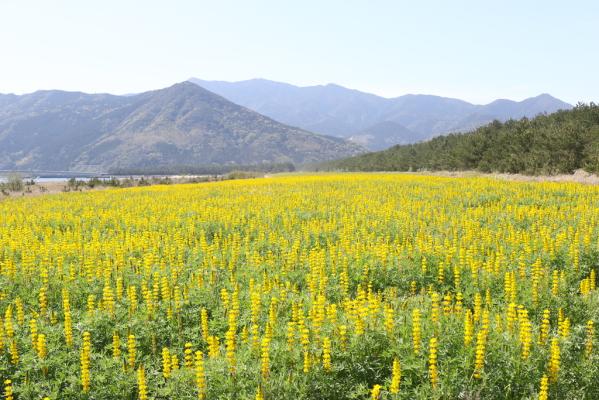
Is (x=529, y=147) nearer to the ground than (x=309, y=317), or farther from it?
farther from it

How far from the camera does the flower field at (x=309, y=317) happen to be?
4836 mm

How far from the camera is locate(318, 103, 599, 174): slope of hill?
118 feet

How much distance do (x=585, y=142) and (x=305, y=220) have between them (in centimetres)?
3054

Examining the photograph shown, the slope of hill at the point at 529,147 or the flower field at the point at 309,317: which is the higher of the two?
the slope of hill at the point at 529,147

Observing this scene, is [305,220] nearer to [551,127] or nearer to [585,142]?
[585,142]

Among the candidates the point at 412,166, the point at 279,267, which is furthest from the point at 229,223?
the point at 412,166

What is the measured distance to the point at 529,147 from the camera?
42.7 meters

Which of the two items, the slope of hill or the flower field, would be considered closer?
the flower field

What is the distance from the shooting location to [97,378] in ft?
16.1

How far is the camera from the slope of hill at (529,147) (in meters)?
35.9

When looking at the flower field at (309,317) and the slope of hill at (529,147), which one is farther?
the slope of hill at (529,147)

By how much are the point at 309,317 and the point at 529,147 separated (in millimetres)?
43125

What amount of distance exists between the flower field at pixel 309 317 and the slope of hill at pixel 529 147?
26.7m

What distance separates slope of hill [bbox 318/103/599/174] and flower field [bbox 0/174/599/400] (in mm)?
26654
